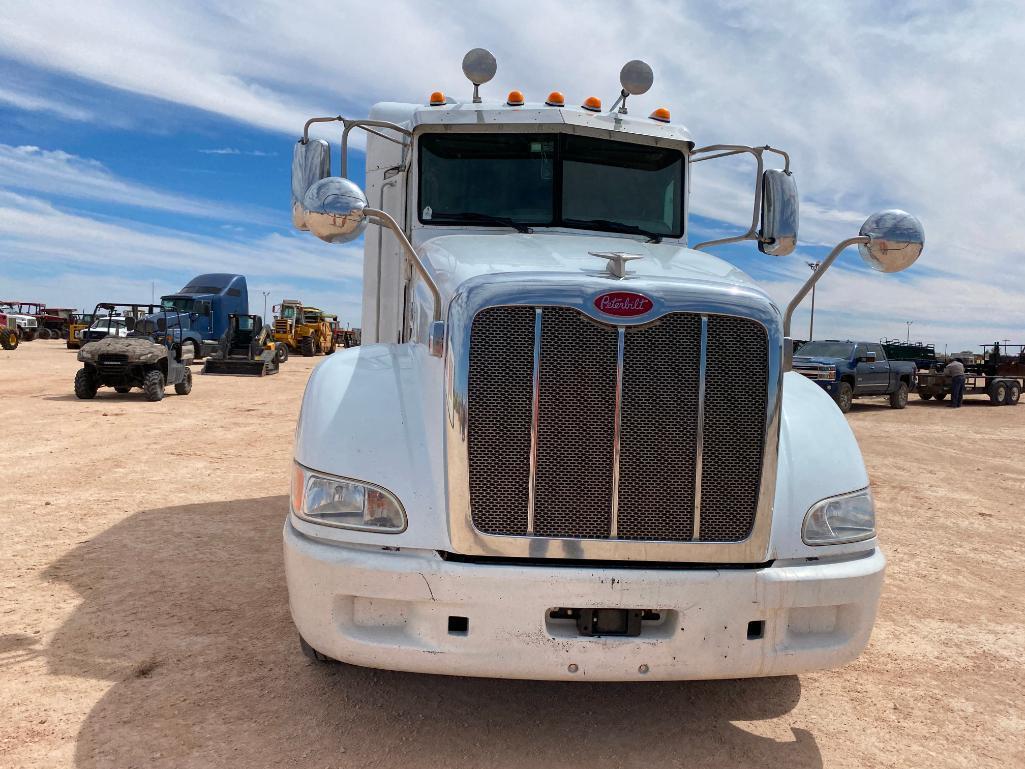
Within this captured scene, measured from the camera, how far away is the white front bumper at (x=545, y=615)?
2771mm

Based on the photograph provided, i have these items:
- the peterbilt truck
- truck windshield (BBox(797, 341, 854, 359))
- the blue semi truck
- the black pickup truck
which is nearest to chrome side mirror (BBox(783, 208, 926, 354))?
the peterbilt truck

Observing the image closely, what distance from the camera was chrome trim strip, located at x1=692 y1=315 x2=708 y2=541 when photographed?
290cm

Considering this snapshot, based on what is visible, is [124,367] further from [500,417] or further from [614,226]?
[500,417]

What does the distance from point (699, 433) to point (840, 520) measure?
2.38 ft

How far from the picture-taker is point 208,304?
1155 inches

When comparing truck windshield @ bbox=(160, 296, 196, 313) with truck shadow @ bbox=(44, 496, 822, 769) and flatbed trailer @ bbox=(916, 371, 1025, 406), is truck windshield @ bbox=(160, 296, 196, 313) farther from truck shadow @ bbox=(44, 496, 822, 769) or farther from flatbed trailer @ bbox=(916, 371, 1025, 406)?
truck shadow @ bbox=(44, 496, 822, 769)

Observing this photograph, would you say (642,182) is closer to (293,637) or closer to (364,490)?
(364,490)

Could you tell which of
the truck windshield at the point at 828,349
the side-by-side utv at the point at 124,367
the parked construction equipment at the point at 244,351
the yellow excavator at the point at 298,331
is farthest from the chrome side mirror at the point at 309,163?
the yellow excavator at the point at 298,331

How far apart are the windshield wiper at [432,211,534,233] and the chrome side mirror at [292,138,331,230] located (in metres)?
0.70

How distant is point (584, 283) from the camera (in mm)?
2889

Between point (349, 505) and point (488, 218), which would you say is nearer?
point (349, 505)

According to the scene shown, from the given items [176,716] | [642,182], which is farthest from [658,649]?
[642,182]

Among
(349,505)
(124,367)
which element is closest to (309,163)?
(349,505)

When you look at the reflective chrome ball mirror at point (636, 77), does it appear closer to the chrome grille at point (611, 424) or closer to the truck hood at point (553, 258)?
the truck hood at point (553, 258)
